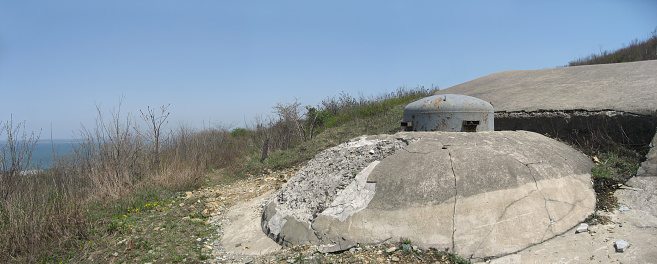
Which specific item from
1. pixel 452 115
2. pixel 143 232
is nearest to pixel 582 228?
pixel 452 115

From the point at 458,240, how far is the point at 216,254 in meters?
A: 2.80

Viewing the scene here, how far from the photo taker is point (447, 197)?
3.75 m

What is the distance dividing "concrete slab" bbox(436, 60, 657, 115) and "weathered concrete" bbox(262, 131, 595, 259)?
2.26 metres

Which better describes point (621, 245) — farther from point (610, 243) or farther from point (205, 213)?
point (205, 213)

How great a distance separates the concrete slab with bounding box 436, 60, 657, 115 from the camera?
617 centimetres

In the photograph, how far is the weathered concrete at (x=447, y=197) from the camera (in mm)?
3600

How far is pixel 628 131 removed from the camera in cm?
568

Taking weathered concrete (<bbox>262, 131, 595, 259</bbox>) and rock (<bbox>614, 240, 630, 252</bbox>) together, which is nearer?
rock (<bbox>614, 240, 630, 252</bbox>)

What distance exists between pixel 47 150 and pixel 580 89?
10.5m

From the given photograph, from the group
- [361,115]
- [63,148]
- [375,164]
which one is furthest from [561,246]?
[361,115]

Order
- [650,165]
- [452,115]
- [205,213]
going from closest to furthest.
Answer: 1. [650,165]
2. [452,115]
3. [205,213]

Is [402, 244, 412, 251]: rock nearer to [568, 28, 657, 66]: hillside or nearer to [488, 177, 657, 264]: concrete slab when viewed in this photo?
[488, 177, 657, 264]: concrete slab

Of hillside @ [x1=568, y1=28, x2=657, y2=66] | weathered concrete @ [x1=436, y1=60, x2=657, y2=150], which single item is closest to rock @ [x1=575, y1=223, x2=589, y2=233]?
weathered concrete @ [x1=436, y1=60, x2=657, y2=150]

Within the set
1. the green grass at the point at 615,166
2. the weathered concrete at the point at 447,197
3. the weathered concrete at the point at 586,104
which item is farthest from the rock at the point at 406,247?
the weathered concrete at the point at 586,104
